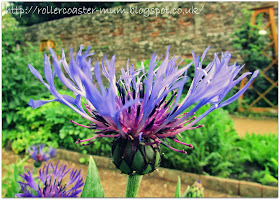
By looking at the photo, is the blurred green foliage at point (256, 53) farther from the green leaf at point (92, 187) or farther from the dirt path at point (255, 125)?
the green leaf at point (92, 187)

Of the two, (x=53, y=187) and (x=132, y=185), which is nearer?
(x=132, y=185)

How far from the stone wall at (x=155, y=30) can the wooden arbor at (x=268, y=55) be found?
30cm

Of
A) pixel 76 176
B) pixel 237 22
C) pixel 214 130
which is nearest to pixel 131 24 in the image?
pixel 237 22

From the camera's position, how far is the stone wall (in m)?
5.11

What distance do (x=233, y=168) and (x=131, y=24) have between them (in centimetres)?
449

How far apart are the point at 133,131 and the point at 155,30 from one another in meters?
5.46

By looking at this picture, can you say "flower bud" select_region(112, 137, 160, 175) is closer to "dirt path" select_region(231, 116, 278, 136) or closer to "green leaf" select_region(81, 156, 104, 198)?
"green leaf" select_region(81, 156, 104, 198)

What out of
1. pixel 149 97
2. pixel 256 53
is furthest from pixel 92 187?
pixel 256 53

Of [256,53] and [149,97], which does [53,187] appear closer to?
[149,97]

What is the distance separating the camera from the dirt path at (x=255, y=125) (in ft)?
11.5

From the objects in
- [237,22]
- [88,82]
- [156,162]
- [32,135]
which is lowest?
[32,135]

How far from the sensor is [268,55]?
4648mm

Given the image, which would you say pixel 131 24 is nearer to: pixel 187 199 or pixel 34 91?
pixel 34 91

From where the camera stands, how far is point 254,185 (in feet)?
6.23
